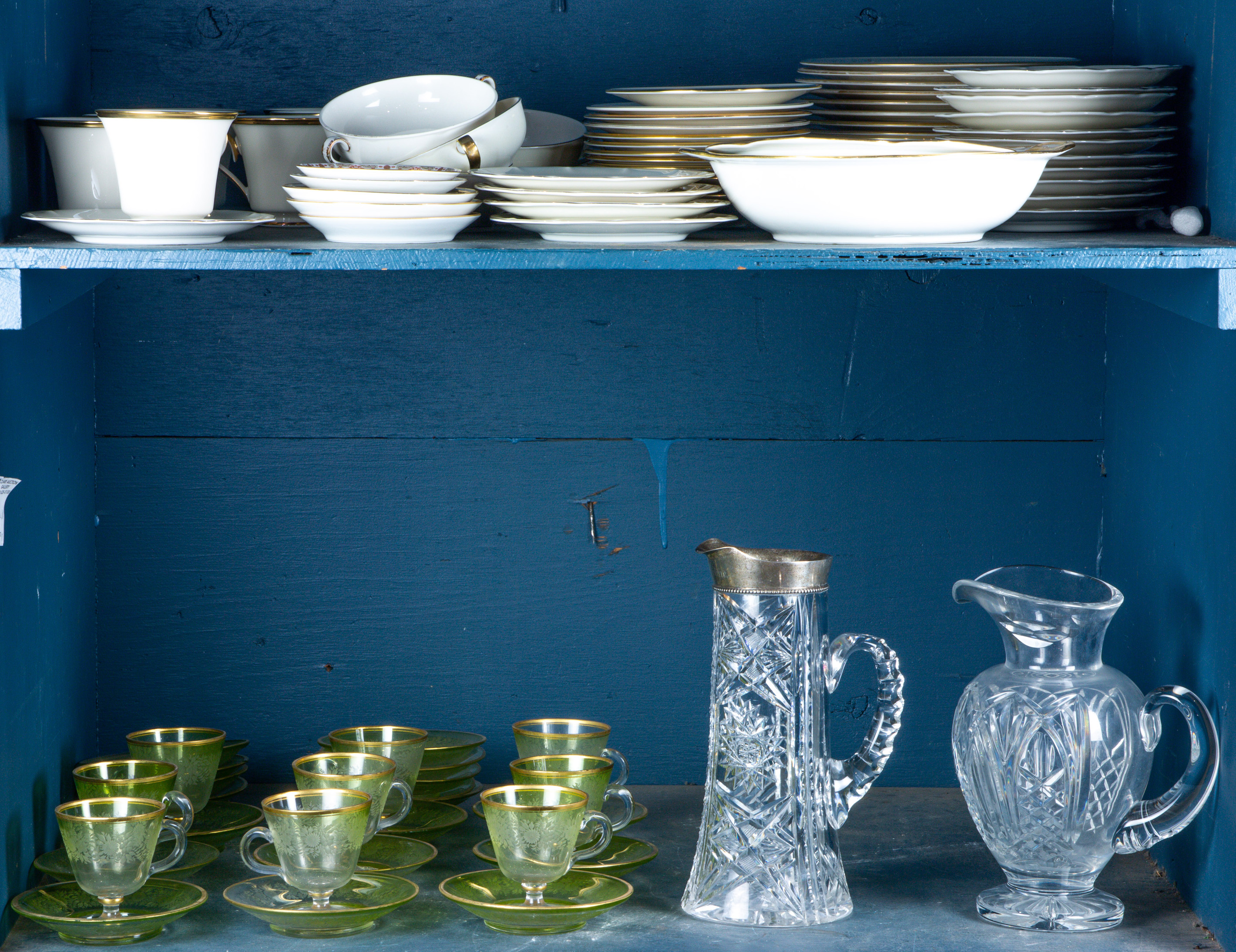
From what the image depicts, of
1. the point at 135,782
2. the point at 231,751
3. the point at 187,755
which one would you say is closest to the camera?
the point at 135,782

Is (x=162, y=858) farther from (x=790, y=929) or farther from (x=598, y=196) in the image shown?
(x=598, y=196)

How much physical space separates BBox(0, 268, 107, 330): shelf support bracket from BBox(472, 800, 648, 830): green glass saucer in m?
0.63

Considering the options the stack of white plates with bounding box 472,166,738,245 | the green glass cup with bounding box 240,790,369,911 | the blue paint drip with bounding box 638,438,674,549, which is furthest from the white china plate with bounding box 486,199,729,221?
the green glass cup with bounding box 240,790,369,911

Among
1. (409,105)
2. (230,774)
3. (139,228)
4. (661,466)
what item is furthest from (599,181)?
(230,774)

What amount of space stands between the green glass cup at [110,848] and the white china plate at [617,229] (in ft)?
2.02

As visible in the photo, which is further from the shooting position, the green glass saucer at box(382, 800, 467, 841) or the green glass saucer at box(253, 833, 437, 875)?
the green glass saucer at box(382, 800, 467, 841)

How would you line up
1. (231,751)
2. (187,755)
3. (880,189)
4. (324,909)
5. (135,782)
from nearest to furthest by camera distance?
(880,189)
(324,909)
(135,782)
(187,755)
(231,751)

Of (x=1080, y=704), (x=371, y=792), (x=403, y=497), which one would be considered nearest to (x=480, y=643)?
(x=403, y=497)

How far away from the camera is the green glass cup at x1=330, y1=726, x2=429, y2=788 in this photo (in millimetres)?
1427

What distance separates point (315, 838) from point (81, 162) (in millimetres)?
643

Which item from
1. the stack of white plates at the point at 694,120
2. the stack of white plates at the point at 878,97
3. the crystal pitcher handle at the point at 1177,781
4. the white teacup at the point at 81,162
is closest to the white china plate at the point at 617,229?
the stack of white plates at the point at 694,120

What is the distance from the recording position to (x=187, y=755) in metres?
1.45

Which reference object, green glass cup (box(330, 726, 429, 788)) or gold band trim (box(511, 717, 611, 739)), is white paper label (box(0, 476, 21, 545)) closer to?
green glass cup (box(330, 726, 429, 788))

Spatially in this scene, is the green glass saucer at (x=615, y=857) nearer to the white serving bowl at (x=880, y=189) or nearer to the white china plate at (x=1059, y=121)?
the white serving bowl at (x=880, y=189)
